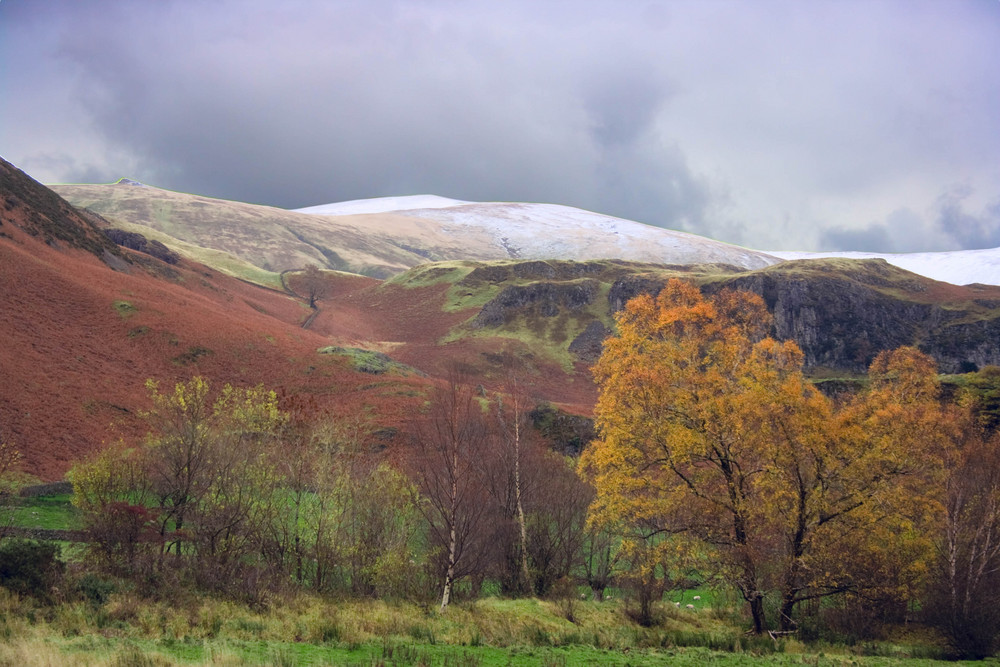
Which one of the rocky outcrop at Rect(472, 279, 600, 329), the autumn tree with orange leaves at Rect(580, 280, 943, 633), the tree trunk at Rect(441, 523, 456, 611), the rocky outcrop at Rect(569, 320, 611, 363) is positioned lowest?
the tree trunk at Rect(441, 523, 456, 611)

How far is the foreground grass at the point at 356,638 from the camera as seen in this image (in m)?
12.2

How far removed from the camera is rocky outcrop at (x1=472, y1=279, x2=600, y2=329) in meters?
103

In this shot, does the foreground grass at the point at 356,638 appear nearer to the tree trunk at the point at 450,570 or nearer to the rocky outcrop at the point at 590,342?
the tree trunk at the point at 450,570

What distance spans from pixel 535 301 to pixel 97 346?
2666 inches

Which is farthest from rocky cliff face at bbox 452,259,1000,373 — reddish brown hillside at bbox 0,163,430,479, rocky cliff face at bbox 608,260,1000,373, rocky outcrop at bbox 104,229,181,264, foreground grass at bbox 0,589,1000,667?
foreground grass at bbox 0,589,1000,667

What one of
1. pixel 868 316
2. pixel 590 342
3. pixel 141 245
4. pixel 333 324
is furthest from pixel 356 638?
pixel 141 245

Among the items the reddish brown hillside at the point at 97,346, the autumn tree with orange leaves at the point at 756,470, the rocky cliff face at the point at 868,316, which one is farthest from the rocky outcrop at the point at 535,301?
the autumn tree with orange leaves at the point at 756,470

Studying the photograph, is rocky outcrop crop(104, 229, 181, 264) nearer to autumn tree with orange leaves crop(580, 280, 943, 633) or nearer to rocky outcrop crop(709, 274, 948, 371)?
rocky outcrop crop(709, 274, 948, 371)

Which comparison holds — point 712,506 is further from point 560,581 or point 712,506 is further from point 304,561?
point 304,561

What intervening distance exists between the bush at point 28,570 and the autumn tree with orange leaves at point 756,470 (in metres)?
16.1

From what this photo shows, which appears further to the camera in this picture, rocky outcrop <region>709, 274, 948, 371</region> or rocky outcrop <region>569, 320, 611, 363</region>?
rocky outcrop <region>569, 320, 611, 363</region>

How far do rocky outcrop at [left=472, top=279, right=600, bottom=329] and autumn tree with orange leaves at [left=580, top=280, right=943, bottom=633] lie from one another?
259 ft

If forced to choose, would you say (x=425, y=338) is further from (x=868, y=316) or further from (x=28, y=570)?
(x=28, y=570)

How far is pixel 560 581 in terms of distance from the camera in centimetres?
2753
